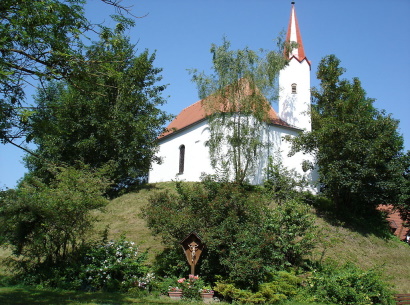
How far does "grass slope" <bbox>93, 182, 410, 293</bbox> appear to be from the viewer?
59.7ft

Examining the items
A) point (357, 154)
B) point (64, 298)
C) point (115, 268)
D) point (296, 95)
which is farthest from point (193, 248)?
point (296, 95)

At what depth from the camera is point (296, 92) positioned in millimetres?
31844

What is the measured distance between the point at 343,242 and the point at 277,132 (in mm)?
11574

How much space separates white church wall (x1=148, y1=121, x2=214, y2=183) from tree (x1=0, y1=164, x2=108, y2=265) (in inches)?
594

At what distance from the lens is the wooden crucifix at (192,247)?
13000 mm

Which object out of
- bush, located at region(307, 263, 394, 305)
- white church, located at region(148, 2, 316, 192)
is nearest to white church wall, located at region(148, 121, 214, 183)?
white church, located at region(148, 2, 316, 192)

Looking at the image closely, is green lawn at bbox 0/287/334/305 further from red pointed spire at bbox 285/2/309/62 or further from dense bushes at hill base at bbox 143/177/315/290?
red pointed spire at bbox 285/2/309/62

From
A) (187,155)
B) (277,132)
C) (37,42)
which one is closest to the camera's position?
(37,42)

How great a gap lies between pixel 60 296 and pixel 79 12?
26.4 ft

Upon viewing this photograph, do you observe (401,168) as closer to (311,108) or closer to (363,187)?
(363,187)

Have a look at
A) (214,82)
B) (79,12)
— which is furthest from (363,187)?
(79,12)

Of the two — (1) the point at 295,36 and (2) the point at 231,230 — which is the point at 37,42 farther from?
(1) the point at 295,36

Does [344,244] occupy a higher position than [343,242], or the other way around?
[343,242]

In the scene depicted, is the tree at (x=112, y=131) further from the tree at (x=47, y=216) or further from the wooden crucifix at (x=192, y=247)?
the wooden crucifix at (x=192, y=247)
